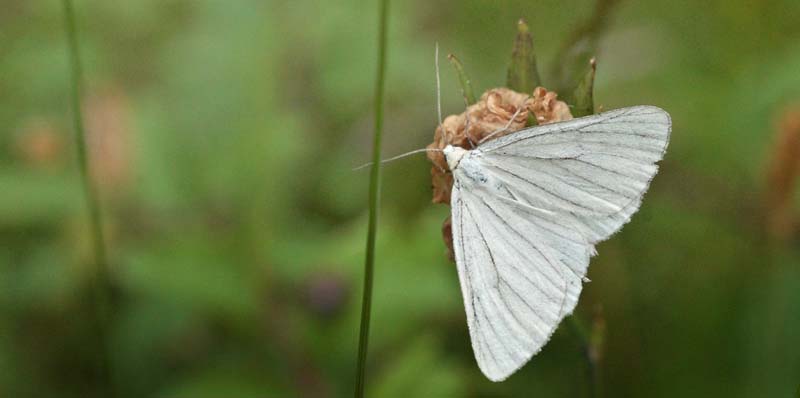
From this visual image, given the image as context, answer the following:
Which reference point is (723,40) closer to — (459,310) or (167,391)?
(459,310)

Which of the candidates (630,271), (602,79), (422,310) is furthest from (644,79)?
(422,310)

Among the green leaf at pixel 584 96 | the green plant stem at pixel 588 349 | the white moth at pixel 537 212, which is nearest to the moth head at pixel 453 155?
the white moth at pixel 537 212

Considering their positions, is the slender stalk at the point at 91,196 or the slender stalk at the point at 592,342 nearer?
the slender stalk at the point at 592,342

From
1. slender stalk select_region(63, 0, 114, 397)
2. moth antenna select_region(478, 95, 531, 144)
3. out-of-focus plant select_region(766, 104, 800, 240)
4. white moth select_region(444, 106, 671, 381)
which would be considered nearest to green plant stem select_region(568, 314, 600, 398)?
white moth select_region(444, 106, 671, 381)

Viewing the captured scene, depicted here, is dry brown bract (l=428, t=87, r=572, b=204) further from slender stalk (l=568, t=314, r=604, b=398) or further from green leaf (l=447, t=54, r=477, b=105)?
slender stalk (l=568, t=314, r=604, b=398)

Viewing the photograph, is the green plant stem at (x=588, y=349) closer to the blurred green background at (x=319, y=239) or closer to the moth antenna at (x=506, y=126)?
the moth antenna at (x=506, y=126)

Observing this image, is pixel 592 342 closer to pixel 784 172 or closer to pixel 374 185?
pixel 374 185
